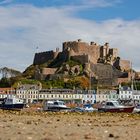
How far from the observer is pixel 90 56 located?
506ft

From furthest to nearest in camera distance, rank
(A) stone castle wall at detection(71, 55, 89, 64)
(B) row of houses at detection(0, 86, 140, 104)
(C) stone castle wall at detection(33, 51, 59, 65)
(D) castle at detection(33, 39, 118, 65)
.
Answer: (C) stone castle wall at detection(33, 51, 59, 65) < (D) castle at detection(33, 39, 118, 65) < (A) stone castle wall at detection(71, 55, 89, 64) < (B) row of houses at detection(0, 86, 140, 104)

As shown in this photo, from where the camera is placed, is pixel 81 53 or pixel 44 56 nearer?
pixel 81 53

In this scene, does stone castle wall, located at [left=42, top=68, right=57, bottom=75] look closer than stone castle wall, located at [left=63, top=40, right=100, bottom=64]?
Yes

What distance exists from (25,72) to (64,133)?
150 metres

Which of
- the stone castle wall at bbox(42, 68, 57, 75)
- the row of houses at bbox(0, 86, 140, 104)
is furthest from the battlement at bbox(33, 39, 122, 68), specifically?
the row of houses at bbox(0, 86, 140, 104)

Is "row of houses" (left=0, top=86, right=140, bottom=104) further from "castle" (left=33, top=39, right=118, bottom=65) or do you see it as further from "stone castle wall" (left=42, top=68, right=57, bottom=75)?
"castle" (left=33, top=39, right=118, bottom=65)

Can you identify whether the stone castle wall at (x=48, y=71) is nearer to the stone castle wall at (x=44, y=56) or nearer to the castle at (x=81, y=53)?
the castle at (x=81, y=53)

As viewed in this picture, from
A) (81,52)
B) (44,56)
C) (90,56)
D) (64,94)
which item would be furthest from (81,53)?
(64,94)

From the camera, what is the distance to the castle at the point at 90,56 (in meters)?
152

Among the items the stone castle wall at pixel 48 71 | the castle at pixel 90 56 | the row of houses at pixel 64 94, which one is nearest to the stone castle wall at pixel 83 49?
the castle at pixel 90 56

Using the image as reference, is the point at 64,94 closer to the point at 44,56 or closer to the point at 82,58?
the point at 82,58

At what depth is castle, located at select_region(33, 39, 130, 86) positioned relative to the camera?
151875 mm

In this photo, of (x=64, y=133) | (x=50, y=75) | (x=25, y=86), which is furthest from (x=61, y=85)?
(x=64, y=133)

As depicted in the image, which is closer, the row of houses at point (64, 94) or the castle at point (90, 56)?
the row of houses at point (64, 94)
